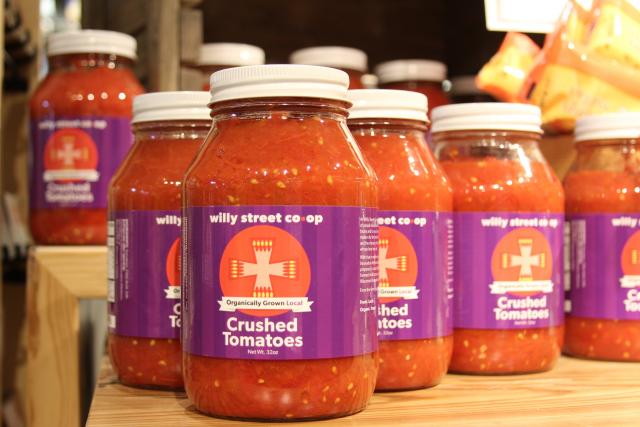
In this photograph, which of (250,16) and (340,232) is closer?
(340,232)

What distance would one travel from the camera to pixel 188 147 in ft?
3.15

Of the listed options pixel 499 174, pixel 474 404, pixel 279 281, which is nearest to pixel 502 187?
pixel 499 174

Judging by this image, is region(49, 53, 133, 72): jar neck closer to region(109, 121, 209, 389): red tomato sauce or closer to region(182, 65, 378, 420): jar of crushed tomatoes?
region(109, 121, 209, 389): red tomato sauce

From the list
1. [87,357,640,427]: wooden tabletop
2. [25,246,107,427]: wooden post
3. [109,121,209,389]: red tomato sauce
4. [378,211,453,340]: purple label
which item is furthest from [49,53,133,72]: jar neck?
[378,211,453,340]: purple label

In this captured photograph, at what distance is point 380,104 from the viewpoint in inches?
36.7

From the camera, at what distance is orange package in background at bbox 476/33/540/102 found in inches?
49.5

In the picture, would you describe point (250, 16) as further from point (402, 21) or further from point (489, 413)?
point (489, 413)

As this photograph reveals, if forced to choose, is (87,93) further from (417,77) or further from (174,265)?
(417,77)

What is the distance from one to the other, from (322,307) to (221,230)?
112mm

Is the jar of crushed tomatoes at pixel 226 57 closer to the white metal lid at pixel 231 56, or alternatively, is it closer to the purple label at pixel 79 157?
the white metal lid at pixel 231 56

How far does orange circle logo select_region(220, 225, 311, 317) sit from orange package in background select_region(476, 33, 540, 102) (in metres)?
0.61

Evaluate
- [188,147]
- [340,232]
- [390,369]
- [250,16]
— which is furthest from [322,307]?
[250,16]

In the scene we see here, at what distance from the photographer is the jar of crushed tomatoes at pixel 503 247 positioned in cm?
100

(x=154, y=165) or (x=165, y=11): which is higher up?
(x=165, y=11)
